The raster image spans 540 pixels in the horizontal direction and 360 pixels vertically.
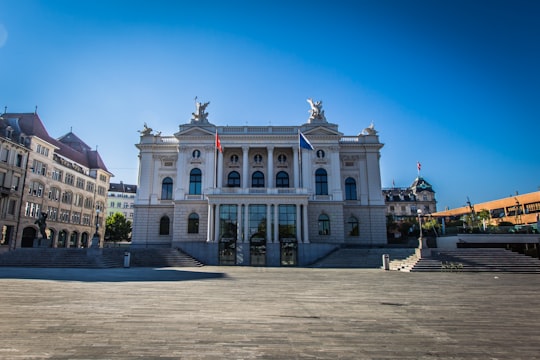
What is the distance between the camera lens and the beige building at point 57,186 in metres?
50.3

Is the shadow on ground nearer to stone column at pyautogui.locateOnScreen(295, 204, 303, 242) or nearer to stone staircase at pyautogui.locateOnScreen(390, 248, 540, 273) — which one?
stone staircase at pyautogui.locateOnScreen(390, 248, 540, 273)

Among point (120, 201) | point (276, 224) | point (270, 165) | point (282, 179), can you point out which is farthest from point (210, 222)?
point (120, 201)

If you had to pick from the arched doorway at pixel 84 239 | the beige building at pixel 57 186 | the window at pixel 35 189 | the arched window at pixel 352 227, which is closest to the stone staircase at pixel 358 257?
the arched window at pixel 352 227

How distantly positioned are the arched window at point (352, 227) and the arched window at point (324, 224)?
3.95 meters

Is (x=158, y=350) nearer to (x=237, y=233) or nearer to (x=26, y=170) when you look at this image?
(x=237, y=233)

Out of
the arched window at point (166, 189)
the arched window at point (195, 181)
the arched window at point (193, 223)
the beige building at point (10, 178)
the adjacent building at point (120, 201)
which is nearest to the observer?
the arched window at point (193, 223)

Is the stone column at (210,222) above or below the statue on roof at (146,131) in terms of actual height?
below

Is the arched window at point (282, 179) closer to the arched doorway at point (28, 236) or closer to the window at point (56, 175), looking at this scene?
the arched doorway at point (28, 236)

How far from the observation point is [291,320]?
7367 millimetres

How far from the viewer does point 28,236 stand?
50312mm

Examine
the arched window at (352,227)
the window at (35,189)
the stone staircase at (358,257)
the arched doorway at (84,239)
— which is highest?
the window at (35,189)

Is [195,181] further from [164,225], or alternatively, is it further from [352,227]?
[352,227]

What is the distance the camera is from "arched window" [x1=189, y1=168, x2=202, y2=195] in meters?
44.4

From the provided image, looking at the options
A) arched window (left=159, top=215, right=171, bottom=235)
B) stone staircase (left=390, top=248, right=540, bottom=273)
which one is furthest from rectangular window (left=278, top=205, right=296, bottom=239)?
arched window (left=159, top=215, right=171, bottom=235)
